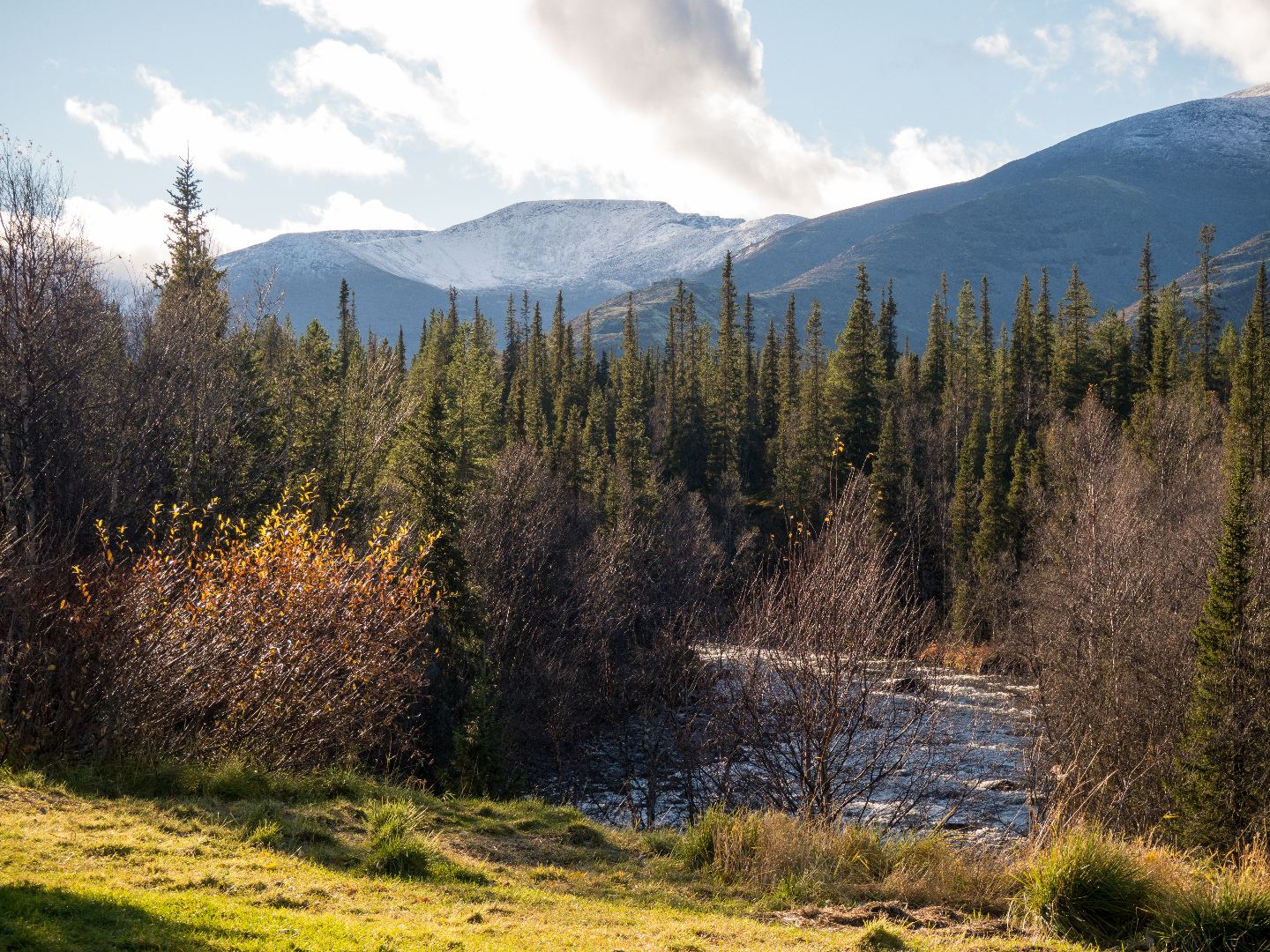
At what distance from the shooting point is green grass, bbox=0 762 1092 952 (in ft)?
19.6

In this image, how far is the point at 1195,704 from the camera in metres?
20.0

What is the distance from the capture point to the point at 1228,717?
1938cm

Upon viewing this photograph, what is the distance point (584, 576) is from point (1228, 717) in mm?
26455

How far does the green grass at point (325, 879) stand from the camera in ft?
19.6

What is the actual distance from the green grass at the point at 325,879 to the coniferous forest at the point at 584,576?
2155mm

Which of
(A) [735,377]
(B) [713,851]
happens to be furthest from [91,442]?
(A) [735,377]

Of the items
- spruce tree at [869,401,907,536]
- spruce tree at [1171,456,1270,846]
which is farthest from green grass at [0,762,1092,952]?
spruce tree at [869,401,907,536]

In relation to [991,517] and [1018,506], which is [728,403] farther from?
[1018,506]

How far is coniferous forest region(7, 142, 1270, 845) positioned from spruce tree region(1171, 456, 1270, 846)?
0.10 m

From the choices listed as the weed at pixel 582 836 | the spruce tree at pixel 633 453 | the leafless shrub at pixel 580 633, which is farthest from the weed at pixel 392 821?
the spruce tree at pixel 633 453

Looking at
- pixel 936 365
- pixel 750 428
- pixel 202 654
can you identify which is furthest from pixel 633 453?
pixel 202 654

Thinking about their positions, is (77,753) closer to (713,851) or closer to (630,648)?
(713,851)

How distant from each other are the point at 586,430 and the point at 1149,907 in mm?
61273

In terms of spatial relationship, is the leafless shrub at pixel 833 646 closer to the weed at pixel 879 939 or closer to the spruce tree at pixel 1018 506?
the weed at pixel 879 939
